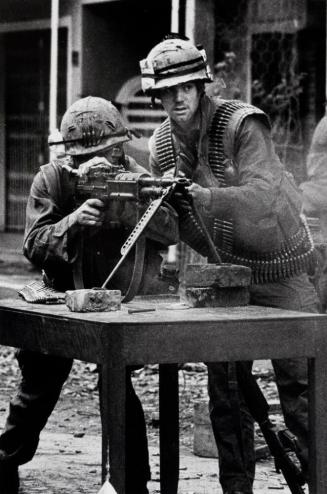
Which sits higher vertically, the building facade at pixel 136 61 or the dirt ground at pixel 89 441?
the building facade at pixel 136 61

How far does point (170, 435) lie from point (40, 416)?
2.04 feet

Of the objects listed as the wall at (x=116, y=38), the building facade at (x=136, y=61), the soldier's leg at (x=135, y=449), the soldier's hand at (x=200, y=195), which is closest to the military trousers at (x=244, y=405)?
the soldier's leg at (x=135, y=449)

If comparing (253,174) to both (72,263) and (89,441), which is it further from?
(89,441)

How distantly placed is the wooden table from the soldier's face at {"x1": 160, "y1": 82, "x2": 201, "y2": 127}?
1.10 m

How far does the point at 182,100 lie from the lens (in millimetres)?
5789

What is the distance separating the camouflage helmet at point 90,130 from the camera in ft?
19.0

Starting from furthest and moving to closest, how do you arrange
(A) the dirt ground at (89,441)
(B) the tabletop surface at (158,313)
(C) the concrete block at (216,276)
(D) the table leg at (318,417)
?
1. (A) the dirt ground at (89,441)
2. (C) the concrete block at (216,276)
3. (D) the table leg at (318,417)
4. (B) the tabletop surface at (158,313)

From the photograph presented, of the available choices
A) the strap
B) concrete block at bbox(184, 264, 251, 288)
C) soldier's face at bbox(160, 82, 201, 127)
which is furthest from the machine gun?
soldier's face at bbox(160, 82, 201, 127)

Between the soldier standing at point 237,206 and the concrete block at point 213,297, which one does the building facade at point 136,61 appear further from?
the concrete block at point 213,297

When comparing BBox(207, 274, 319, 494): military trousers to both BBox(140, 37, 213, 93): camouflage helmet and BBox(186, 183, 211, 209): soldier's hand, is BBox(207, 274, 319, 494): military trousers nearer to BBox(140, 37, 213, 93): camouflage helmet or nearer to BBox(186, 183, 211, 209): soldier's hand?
BBox(186, 183, 211, 209): soldier's hand

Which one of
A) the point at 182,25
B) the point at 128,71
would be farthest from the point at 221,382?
the point at 128,71

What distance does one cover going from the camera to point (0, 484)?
592 cm

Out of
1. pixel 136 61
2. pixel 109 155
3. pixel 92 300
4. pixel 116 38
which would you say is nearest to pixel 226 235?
pixel 109 155

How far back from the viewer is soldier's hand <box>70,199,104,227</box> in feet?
17.8
